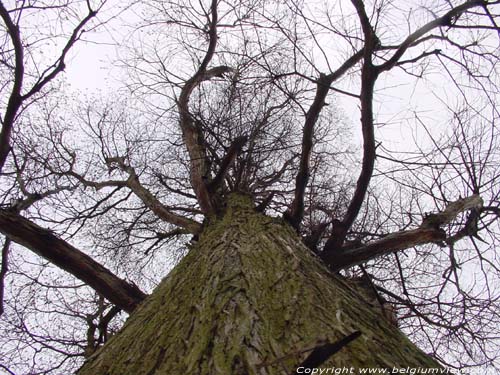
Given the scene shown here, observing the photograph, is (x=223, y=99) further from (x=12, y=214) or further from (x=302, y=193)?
(x=12, y=214)

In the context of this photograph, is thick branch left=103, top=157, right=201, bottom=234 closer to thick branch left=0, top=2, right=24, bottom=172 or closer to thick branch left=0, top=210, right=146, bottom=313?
thick branch left=0, top=210, right=146, bottom=313

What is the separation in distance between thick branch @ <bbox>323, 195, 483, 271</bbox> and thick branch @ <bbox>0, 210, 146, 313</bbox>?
1632 millimetres

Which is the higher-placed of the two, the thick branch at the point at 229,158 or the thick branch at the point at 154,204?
the thick branch at the point at 154,204

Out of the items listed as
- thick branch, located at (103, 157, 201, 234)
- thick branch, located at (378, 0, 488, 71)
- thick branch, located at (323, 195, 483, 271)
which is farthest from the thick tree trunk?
thick branch, located at (103, 157, 201, 234)

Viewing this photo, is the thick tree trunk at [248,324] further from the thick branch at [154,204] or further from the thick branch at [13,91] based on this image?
the thick branch at [154,204]

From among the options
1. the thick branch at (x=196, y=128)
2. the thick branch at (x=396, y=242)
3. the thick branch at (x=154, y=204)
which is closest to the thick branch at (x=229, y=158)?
the thick branch at (x=196, y=128)

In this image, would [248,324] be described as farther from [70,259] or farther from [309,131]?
[309,131]

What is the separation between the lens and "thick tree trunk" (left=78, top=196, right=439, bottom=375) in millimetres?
1255

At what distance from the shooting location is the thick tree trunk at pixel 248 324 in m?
1.25

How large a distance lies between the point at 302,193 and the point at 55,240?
201 cm

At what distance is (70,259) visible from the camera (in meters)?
Answer: 2.73

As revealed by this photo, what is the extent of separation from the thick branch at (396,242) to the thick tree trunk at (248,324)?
1.05 meters

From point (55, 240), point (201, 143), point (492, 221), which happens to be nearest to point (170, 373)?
point (55, 240)

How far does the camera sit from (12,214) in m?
2.82
